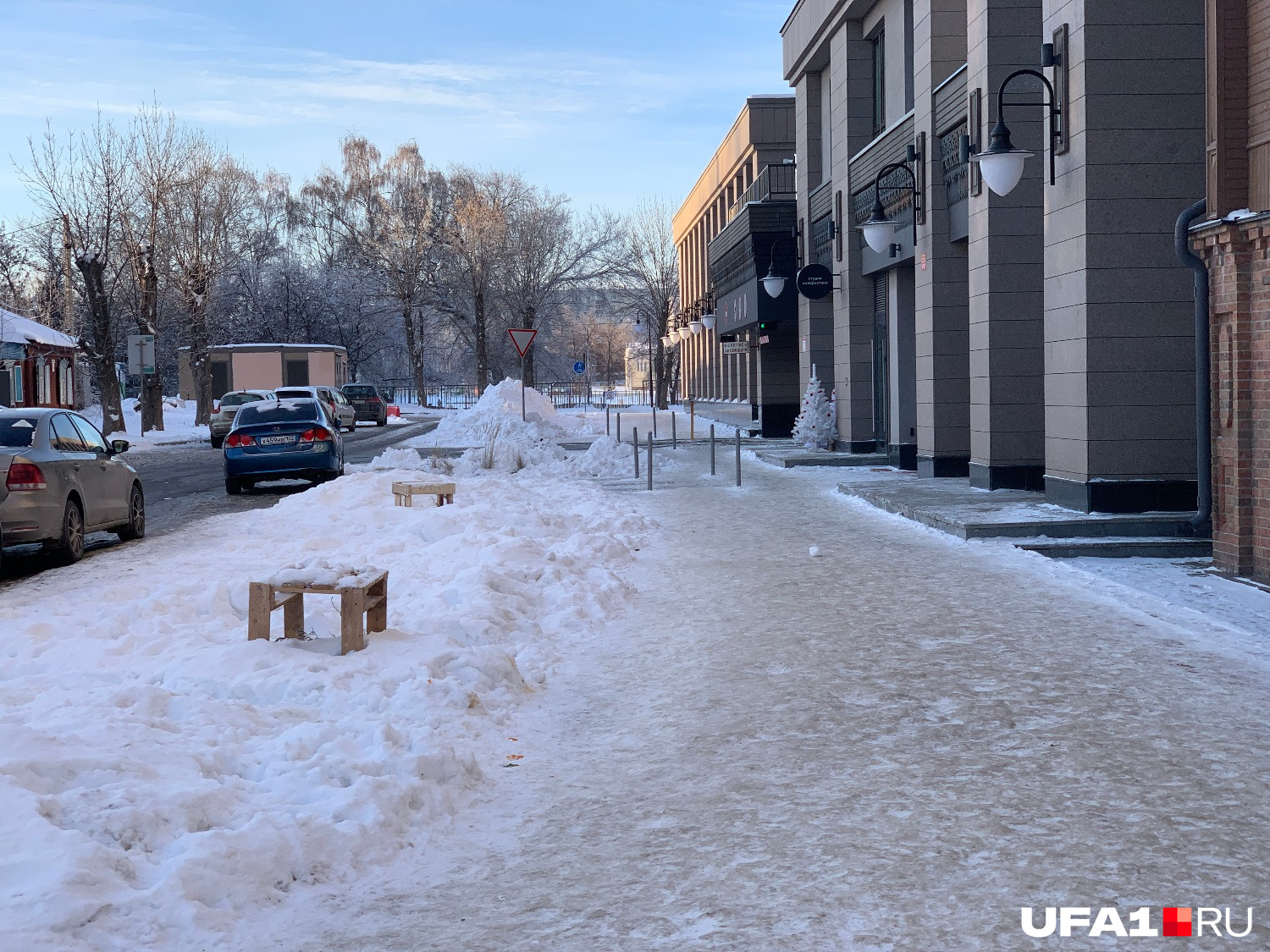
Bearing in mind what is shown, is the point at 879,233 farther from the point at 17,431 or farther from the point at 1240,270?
the point at 17,431

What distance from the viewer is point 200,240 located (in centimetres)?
5000

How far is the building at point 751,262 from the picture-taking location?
3572 cm

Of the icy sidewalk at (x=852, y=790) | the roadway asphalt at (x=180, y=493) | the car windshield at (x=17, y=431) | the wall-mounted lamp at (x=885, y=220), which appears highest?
the wall-mounted lamp at (x=885, y=220)

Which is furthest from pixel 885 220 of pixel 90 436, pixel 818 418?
pixel 90 436

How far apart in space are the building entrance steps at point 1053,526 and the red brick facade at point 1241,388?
4.10 ft

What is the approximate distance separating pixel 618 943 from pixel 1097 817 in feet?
6.99

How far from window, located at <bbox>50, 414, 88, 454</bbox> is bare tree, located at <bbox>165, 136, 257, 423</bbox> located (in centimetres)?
3523

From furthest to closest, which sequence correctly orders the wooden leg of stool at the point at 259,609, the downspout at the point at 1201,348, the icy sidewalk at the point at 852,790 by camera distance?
1. the downspout at the point at 1201,348
2. the wooden leg of stool at the point at 259,609
3. the icy sidewalk at the point at 852,790

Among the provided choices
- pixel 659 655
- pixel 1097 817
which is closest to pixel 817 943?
pixel 1097 817

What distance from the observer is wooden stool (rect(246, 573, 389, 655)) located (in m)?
7.50

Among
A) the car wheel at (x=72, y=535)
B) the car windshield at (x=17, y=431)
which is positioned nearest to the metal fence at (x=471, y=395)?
the car wheel at (x=72, y=535)

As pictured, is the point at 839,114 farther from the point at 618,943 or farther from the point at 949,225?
the point at 618,943

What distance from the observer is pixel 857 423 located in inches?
1036

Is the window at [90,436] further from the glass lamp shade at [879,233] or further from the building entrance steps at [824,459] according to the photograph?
the building entrance steps at [824,459]
